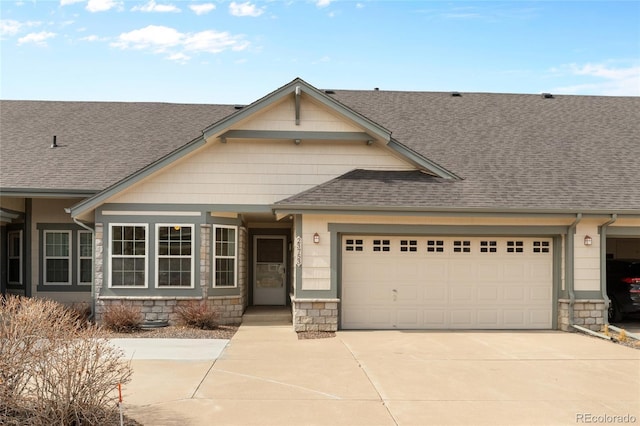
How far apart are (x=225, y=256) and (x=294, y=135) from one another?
3.49 metres

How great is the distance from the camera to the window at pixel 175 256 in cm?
1477

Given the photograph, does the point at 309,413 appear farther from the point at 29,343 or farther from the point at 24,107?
the point at 24,107

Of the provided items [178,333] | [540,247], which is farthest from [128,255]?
[540,247]

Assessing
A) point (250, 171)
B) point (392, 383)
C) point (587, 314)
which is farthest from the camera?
point (250, 171)

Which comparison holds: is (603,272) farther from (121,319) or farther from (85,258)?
(85,258)

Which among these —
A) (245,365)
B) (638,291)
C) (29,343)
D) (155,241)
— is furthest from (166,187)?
(638,291)

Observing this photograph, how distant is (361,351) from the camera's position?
11562 mm

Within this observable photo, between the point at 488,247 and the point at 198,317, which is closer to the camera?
the point at 198,317

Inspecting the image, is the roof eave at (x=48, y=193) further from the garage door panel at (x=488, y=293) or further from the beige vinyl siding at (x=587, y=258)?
the beige vinyl siding at (x=587, y=258)

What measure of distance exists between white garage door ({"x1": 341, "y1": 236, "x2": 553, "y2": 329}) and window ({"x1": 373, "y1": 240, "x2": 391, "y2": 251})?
0.08 feet

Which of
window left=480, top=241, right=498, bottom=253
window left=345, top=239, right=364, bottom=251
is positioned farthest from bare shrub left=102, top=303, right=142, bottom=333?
window left=480, top=241, right=498, bottom=253

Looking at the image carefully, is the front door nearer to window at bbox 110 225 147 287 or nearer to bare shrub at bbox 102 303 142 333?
window at bbox 110 225 147 287

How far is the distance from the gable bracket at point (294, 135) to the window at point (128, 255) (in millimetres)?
3116

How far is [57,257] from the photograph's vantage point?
55.6 feet
